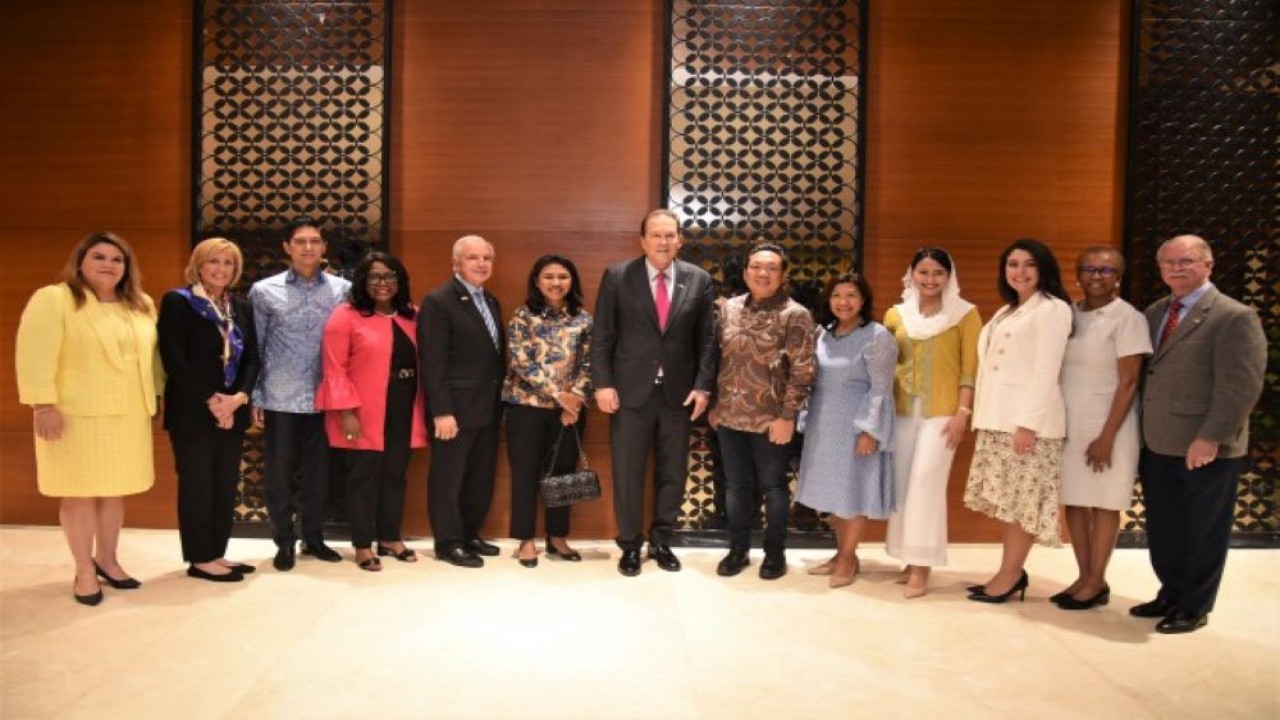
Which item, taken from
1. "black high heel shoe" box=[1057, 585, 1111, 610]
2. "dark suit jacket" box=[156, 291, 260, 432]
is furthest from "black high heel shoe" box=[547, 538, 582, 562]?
"black high heel shoe" box=[1057, 585, 1111, 610]

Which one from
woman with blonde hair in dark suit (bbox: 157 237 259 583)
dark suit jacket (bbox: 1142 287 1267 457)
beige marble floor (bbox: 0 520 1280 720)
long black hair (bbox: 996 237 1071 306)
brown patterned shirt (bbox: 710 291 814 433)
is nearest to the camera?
beige marble floor (bbox: 0 520 1280 720)

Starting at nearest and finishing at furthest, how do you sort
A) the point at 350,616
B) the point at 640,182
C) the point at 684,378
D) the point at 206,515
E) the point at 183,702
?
the point at 183,702, the point at 350,616, the point at 206,515, the point at 684,378, the point at 640,182

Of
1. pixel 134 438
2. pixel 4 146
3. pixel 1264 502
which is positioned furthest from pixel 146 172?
pixel 1264 502

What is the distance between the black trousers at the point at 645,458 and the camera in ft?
14.2

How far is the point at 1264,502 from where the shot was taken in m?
5.07

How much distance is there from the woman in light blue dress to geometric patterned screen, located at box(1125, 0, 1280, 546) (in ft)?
6.40

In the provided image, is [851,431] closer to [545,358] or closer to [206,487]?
[545,358]

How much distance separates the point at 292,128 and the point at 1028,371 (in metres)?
4.12

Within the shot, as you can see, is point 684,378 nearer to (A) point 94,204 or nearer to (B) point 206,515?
(B) point 206,515

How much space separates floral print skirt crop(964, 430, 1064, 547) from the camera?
3.84 metres

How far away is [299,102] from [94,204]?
1.33 metres

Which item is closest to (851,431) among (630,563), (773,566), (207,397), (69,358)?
(773,566)

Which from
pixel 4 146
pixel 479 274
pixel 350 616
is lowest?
pixel 350 616

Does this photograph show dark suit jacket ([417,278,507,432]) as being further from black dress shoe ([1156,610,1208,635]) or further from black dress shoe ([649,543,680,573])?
black dress shoe ([1156,610,1208,635])
